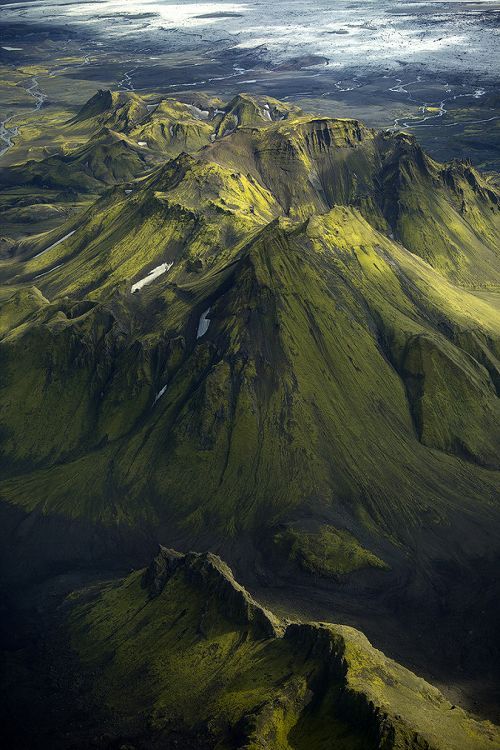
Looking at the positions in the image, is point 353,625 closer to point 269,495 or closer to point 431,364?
point 269,495

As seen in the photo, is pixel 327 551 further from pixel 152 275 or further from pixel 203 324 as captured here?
pixel 152 275

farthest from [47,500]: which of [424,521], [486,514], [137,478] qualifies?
[486,514]

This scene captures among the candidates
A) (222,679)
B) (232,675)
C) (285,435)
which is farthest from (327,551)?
(222,679)

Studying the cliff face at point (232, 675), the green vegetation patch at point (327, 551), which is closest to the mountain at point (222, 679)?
the cliff face at point (232, 675)

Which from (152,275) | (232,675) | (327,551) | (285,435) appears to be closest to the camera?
(232,675)

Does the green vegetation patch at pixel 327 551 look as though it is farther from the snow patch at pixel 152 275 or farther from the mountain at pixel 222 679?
the snow patch at pixel 152 275

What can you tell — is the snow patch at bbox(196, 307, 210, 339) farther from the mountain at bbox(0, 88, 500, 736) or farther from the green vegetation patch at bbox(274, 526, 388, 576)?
the green vegetation patch at bbox(274, 526, 388, 576)

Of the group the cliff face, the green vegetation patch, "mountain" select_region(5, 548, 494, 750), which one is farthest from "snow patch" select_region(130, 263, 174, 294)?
"mountain" select_region(5, 548, 494, 750)
